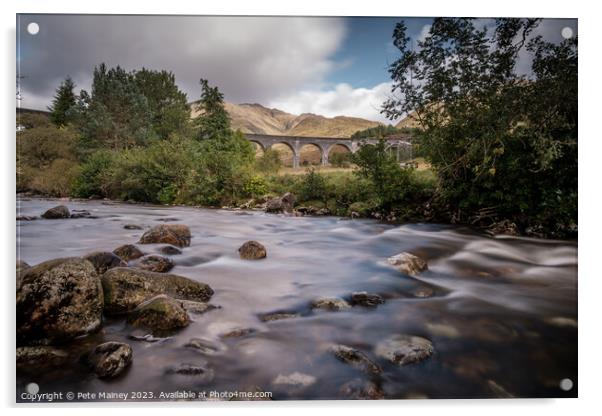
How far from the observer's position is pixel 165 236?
480 centimetres

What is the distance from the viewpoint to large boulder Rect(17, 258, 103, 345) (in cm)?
269

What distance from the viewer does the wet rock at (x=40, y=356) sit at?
2623 mm

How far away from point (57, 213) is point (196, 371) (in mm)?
2941

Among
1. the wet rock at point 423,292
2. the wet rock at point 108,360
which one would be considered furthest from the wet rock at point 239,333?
the wet rock at point 423,292

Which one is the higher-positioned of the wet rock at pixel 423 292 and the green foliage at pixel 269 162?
the green foliage at pixel 269 162

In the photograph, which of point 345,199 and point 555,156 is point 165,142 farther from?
point 555,156

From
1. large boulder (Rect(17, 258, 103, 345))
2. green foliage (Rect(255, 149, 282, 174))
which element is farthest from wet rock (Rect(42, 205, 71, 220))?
green foliage (Rect(255, 149, 282, 174))

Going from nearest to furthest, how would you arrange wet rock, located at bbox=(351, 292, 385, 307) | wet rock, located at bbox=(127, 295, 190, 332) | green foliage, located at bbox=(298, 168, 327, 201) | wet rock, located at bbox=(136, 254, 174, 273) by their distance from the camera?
wet rock, located at bbox=(127, 295, 190, 332) < wet rock, located at bbox=(351, 292, 385, 307) < wet rock, located at bbox=(136, 254, 174, 273) < green foliage, located at bbox=(298, 168, 327, 201)

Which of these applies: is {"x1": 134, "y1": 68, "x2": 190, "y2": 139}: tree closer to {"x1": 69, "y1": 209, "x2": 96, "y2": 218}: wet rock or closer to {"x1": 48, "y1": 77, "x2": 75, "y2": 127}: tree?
{"x1": 48, "y1": 77, "x2": 75, "y2": 127}: tree

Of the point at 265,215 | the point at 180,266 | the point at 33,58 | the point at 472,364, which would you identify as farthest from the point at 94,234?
the point at 472,364

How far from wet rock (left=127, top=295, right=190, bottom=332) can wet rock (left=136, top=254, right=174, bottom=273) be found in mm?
1025

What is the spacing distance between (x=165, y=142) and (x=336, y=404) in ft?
12.8

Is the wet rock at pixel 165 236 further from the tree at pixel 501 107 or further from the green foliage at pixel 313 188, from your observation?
the green foliage at pixel 313 188

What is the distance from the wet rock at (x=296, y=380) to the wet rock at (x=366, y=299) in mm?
1013
